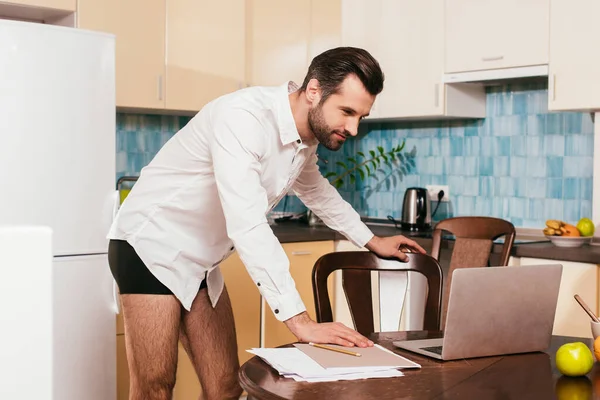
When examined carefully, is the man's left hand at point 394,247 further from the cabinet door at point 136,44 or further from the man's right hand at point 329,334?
the cabinet door at point 136,44

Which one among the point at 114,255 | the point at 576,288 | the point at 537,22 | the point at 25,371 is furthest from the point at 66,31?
the point at 25,371

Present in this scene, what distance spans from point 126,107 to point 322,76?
189cm

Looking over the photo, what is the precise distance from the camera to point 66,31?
10.5 ft

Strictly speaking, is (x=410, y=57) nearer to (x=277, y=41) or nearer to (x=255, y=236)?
(x=277, y=41)

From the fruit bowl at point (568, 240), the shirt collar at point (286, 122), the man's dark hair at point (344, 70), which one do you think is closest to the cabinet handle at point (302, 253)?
the fruit bowl at point (568, 240)

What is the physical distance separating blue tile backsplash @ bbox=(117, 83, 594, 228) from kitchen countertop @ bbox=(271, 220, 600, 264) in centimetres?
24

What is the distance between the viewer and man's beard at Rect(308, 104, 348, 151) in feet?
7.14

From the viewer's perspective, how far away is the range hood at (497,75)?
3.43 meters

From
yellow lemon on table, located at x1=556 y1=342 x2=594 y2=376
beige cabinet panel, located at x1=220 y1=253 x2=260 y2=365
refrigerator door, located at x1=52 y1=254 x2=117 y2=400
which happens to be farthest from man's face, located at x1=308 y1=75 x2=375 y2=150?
beige cabinet panel, located at x1=220 y1=253 x2=260 y2=365

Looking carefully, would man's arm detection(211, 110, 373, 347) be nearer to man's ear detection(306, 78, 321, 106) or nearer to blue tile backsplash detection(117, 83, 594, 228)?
man's ear detection(306, 78, 321, 106)

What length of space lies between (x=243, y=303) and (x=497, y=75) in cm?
153

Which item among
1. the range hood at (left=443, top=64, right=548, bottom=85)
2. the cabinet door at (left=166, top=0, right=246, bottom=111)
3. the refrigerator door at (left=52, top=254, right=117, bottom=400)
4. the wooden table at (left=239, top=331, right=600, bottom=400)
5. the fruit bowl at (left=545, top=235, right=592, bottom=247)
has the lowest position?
the refrigerator door at (left=52, top=254, right=117, bottom=400)

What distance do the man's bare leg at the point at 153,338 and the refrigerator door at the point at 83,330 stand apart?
33.6 inches

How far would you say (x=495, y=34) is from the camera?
11.7 feet
